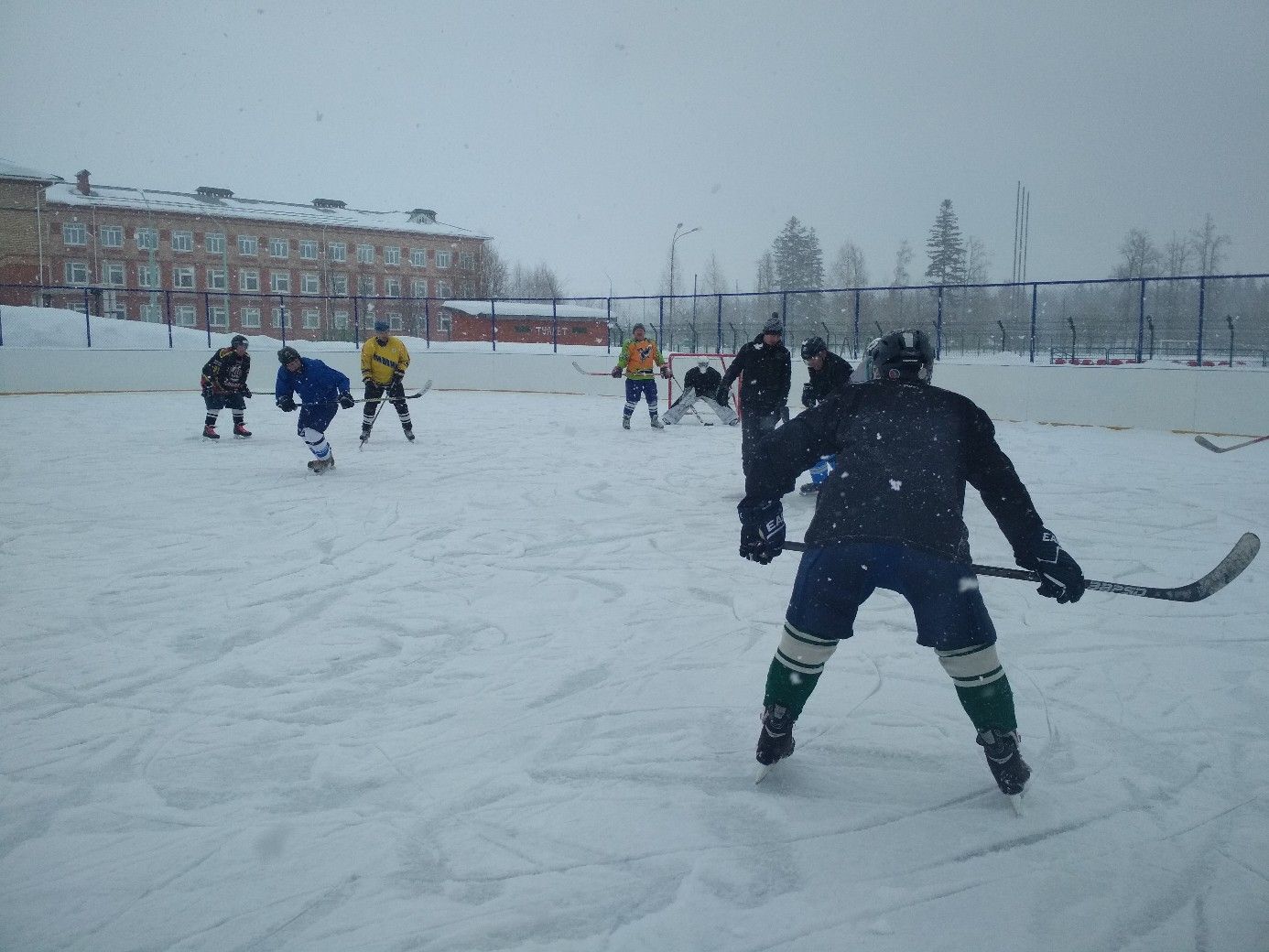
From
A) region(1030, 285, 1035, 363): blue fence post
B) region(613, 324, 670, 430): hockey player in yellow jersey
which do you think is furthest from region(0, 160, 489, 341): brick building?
region(1030, 285, 1035, 363): blue fence post

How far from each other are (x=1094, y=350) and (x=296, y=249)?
43960mm

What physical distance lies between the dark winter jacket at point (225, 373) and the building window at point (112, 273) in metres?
40.8

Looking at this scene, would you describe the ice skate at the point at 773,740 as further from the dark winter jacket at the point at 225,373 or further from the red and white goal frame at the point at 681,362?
the red and white goal frame at the point at 681,362

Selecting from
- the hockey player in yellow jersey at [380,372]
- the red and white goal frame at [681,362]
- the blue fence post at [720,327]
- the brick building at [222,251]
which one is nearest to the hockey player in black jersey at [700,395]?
the hockey player in yellow jersey at [380,372]

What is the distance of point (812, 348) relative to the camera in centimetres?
595

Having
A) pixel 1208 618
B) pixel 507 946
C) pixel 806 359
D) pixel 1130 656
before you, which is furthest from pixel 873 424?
pixel 806 359

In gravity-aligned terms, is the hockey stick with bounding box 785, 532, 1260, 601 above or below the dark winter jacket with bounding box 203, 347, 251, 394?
below

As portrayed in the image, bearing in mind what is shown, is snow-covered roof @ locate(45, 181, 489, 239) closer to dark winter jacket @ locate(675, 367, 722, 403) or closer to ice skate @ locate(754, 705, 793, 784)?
dark winter jacket @ locate(675, 367, 722, 403)

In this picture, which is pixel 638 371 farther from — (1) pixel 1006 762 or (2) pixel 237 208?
(2) pixel 237 208

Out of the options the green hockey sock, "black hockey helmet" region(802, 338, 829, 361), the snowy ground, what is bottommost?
the snowy ground

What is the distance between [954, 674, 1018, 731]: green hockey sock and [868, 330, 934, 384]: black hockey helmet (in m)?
0.84

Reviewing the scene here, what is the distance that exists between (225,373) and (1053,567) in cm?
1036

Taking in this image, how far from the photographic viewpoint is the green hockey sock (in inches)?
92.1

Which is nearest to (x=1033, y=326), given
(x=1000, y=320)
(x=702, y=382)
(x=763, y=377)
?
(x=1000, y=320)
